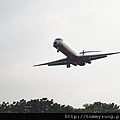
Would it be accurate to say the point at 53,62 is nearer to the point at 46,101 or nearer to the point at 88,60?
the point at 88,60

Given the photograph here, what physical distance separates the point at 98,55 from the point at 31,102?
63636 millimetres
